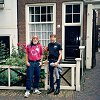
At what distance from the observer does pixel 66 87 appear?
8820mm

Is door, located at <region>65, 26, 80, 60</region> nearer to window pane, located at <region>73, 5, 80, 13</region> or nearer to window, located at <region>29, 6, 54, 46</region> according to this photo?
window pane, located at <region>73, 5, 80, 13</region>

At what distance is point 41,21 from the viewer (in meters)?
15.4

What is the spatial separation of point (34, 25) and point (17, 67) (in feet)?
22.9

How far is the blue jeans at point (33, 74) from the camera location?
823 centimetres

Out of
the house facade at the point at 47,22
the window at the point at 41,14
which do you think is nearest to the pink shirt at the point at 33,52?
the house facade at the point at 47,22

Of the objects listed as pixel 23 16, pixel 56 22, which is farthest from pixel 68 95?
pixel 23 16

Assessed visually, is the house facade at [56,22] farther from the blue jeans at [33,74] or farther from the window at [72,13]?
the blue jeans at [33,74]

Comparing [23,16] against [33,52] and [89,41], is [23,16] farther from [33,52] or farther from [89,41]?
[33,52]

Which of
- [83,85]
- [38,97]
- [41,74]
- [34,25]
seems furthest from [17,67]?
[34,25]

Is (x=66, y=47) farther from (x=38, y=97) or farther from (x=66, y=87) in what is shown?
(x=38, y=97)

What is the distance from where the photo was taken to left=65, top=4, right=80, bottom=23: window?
48.9 ft

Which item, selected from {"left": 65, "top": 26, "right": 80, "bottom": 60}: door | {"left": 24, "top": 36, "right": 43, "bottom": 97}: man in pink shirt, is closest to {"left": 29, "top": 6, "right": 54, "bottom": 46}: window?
{"left": 65, "top": 26, "right": 80, "bottom": 60}: door

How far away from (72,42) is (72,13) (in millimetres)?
1727

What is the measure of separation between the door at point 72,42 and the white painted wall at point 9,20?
3.15 m
